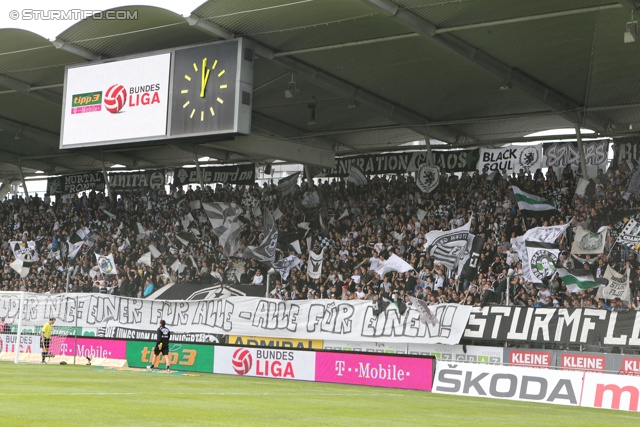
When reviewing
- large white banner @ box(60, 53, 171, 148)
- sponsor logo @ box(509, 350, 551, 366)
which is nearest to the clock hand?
large white banner @ box(60, 53, 171, 148)

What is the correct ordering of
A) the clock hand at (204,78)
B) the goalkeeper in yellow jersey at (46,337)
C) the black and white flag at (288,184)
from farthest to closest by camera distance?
the black and white flag at (288,184)
the goalkeeper in yellow jersey at (46,337)
the clock hand at (204,78)

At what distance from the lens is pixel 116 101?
31266 millimetres

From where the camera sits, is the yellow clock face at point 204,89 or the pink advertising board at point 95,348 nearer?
the yellow clock face at point 204,89

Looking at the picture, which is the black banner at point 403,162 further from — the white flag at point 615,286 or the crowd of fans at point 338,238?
the white flag at point 615,286

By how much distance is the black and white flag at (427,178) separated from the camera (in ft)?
119

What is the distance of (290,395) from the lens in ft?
71.8

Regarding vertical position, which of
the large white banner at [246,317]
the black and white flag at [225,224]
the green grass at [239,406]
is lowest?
the green grass at [239,406]

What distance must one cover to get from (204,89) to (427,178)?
36.4ft

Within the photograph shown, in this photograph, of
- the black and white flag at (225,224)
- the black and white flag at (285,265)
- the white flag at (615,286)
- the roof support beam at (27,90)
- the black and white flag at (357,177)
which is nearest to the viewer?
the white flag at (615,286)

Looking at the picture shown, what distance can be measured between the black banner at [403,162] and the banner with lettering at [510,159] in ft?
2.10

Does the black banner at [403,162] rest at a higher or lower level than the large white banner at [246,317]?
higher

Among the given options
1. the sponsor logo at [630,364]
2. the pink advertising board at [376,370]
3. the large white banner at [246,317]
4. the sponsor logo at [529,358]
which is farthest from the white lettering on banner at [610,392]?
the large white banner at [246,317]

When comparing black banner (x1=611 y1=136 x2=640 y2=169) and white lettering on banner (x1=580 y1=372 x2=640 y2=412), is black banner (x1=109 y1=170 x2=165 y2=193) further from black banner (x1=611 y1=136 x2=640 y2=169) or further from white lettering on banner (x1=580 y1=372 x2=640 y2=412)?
white lettering on banner (x1=580 y1=372 x2=640 y2=412)

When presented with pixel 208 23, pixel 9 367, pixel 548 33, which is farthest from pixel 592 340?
pixel 9 367
